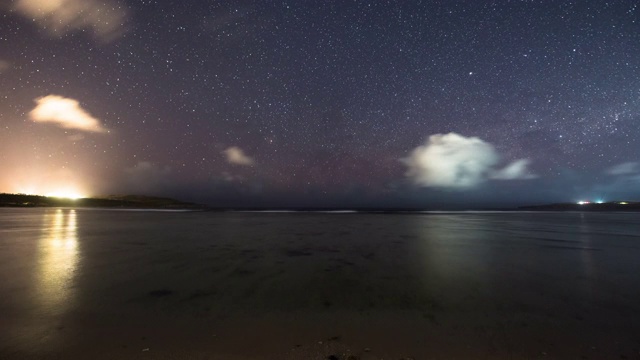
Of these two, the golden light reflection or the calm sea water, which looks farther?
the golden light reflection

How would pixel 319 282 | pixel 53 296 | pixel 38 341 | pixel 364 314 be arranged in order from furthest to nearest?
pixel 319 282
pixel 53 296
pixel 364 314
pixel 38 341

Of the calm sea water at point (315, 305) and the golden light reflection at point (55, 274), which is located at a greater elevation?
the calm sea water at point (315, 305)

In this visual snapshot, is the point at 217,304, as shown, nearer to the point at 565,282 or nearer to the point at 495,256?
the point at 565,282

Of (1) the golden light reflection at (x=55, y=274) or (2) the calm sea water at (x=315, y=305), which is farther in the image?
(1) the golden light reflection at (x=55, y=274)

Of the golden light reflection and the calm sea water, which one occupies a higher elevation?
the calm sea water

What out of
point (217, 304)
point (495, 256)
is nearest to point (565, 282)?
point (495, 256)

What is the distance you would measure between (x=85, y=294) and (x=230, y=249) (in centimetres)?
637

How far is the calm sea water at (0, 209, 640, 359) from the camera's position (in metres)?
4.19

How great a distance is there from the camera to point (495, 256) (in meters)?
11.5

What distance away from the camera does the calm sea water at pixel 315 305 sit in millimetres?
4188

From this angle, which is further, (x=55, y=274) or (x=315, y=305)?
(x=55, y=274)

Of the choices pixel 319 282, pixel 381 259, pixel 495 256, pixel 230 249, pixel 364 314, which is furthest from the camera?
pixel 230 249

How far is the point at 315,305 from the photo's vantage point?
596 centimetres

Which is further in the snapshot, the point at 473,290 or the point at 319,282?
the point at 319,282
